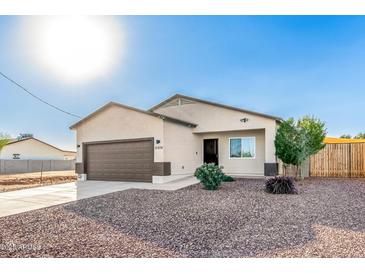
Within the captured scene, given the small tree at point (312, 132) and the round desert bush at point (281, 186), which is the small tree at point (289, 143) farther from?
the round desert bush at point (281, 186)

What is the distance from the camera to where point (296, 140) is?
1363cm

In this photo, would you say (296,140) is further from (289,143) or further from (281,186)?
(281,186)

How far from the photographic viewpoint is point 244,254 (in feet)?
14.4

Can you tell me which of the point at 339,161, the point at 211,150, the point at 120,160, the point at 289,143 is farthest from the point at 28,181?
the point at 339,161

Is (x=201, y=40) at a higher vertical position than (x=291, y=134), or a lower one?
higher

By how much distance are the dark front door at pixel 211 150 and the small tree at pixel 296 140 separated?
13.3 ft

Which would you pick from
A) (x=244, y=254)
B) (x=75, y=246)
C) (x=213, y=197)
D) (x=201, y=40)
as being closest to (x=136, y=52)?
(x=201, y=40)

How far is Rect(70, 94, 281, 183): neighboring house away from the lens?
13.5 meters

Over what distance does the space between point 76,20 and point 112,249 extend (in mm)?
4294

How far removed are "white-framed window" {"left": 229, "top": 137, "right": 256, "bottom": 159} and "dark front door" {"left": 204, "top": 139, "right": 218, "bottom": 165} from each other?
0.96 meters

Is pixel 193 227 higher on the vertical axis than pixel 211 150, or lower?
lower

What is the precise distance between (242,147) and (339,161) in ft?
18.5
